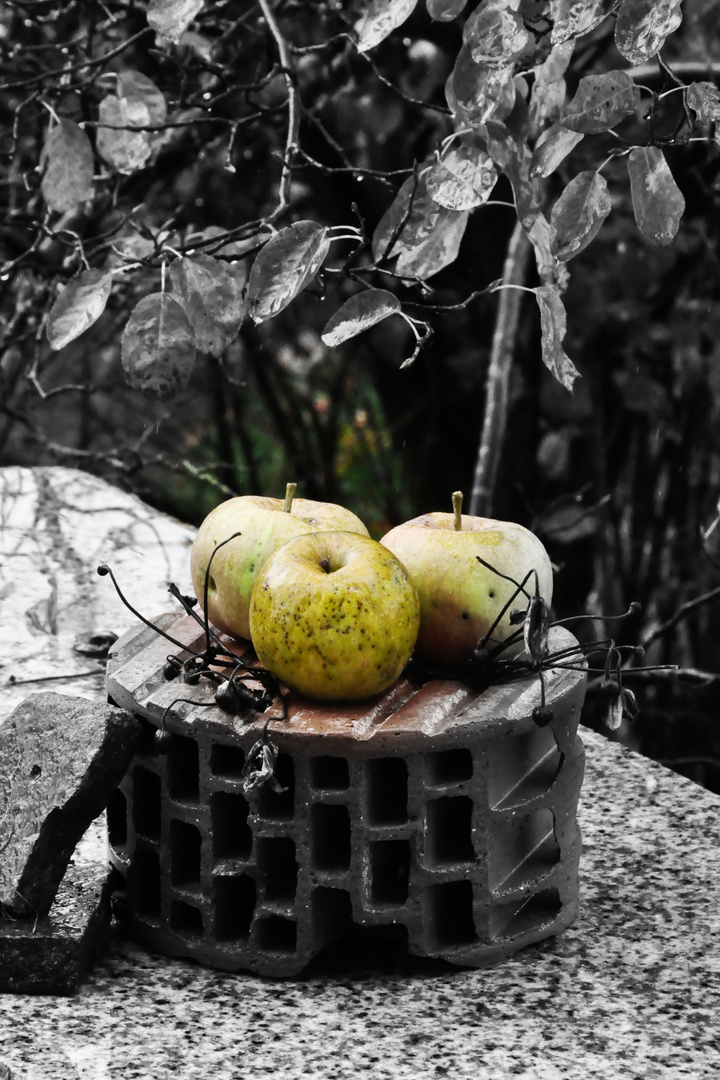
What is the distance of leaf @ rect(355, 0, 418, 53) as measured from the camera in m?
1.65

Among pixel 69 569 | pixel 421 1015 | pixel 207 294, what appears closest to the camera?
pixel 421 1015

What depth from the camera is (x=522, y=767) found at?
1.70 metres

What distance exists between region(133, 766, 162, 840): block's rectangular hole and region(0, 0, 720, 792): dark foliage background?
2.05 meters

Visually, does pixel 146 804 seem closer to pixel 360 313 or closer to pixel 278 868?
pixel 278 868

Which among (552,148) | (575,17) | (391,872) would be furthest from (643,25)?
(391,872)

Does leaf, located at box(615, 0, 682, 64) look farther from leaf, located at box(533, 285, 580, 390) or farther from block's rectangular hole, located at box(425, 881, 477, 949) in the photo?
block's rectangular hole, located at box(425, 881, 477, 949)

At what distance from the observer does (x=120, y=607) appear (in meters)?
3.19

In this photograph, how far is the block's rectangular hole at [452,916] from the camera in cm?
168

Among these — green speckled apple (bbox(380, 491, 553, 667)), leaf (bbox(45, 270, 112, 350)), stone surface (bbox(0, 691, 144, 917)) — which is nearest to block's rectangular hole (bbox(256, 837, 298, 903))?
stone surface (bbox(0, 691, 144, 917))

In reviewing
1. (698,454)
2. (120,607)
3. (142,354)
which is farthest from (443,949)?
(698,454)

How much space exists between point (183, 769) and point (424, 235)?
0.81 metres

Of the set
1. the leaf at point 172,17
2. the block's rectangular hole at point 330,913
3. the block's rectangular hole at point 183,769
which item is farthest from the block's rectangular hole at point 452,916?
the leaf at point 172,17

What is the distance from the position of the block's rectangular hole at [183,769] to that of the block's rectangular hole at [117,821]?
0.12 meters

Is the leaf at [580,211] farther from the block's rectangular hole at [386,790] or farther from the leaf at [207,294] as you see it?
the block's rectangular hole at [386,790]
